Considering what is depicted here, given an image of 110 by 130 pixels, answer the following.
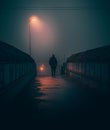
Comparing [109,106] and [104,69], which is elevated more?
[104,69]

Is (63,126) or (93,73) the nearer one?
(63,126)

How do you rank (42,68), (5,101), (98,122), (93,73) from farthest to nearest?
(42,68), (93,73), (5,101), (98,122)

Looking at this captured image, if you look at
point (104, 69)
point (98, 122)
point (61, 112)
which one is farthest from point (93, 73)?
point (98, 122)

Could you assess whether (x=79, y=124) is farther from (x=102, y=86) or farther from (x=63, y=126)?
(x=102, y=86)

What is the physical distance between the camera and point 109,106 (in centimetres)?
983

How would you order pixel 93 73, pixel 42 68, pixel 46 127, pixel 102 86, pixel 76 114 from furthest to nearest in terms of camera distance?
1. pixel 42 68
2. pixel 93 73
3. pixel 102 86
4. pixel 76 114
5. pixel 46 127

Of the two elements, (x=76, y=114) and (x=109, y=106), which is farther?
(x=109, y=106)

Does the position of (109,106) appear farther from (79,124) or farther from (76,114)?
(79,124)

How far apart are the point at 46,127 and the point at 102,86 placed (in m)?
8.52

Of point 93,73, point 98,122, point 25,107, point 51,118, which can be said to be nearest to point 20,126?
point 51,118

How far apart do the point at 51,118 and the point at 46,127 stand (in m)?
1.03

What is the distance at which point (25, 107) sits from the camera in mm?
9672

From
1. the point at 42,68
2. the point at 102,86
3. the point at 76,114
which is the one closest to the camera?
the point at 76,114

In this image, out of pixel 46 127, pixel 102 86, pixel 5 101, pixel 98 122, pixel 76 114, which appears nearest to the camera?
pixel 46 127
